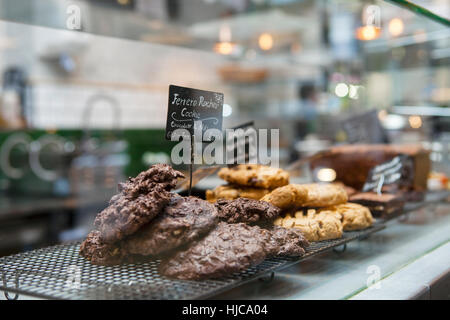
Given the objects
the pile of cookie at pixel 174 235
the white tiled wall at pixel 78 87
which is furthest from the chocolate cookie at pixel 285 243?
the white tiled wall at pixel 78 87

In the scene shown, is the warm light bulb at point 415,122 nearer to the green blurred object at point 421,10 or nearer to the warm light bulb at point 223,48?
the green blurred object at point 421,10

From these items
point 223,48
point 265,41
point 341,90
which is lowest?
point 341,90

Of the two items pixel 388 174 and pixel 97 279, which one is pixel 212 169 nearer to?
pixel 97 279

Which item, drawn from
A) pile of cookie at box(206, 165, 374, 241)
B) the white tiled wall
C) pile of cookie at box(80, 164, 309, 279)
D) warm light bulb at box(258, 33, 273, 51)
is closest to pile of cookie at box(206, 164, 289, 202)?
pile of cookie at box(206, 165, 374, 241)

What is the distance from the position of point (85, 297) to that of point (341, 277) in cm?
68

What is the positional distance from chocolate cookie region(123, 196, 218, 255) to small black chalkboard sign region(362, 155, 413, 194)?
0.90 m

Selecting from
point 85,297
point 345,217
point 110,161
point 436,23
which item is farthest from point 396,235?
point 110,161

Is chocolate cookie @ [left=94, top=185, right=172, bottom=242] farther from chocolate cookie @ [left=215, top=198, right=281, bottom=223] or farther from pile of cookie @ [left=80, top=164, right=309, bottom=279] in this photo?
chocolate cookie @ [left=215, top=198, right=281, bottom=223]

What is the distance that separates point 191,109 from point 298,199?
43 cm

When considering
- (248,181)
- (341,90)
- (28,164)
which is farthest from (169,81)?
(28,164)

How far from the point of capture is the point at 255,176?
1497 mm

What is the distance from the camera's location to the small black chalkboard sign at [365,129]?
226 centimetres

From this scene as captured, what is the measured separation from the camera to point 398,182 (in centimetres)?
195

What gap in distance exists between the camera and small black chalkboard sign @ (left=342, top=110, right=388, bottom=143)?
226cm
